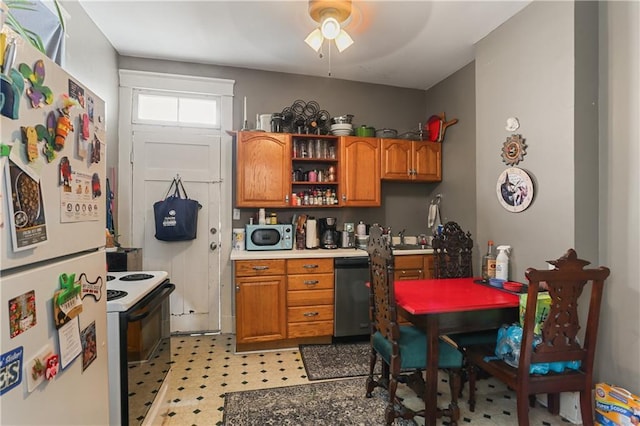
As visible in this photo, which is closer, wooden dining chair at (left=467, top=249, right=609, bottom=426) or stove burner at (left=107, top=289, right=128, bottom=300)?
stove burner at (left=107, top=289, right=128, bottom=300)

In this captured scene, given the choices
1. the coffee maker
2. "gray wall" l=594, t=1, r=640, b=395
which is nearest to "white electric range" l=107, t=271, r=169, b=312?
the coffee maker

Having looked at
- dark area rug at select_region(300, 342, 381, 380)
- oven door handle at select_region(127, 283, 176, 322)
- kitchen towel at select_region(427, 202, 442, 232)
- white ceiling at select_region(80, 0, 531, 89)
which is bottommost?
dark area rug at select_region(300, 342, 381, 380)

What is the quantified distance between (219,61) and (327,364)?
3.26 metres

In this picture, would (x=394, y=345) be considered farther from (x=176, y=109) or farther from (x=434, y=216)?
(x=176, y=109)

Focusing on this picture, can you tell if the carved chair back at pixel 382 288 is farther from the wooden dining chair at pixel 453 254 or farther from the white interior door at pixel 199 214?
the white interior door at pixel 199 214

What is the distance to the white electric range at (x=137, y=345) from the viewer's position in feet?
4.67

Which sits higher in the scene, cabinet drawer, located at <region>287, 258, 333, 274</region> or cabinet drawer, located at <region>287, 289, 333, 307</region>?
cabinet drawer, located at <region>287, 258, 333, 274</region>

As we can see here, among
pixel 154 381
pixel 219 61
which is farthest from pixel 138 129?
pixel 154 381

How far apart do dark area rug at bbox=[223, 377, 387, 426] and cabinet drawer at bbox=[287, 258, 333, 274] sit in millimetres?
1010

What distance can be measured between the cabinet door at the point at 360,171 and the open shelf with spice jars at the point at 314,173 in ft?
0.40

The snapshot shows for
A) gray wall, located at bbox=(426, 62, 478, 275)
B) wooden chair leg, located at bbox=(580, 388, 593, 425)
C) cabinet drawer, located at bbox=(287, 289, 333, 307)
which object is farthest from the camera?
gray wall, located at bbox=(426, 62, 478, 275)

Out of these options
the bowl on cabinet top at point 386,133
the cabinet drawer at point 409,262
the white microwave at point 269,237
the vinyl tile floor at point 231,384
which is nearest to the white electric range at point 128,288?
the vinyl tile floor at point 231,384

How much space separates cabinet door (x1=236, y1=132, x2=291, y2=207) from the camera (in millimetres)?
3252

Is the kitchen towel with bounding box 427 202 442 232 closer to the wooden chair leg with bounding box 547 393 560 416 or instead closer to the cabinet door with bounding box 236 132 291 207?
the cabinet door with bounding box 236 132 291 207
